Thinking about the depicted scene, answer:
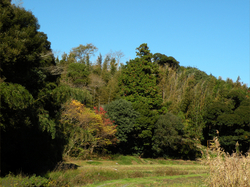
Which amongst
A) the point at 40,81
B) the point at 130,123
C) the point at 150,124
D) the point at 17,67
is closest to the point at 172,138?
the point at 150,124

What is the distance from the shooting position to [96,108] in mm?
31859

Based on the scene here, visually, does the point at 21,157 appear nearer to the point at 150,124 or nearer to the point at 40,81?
the point at 40,81

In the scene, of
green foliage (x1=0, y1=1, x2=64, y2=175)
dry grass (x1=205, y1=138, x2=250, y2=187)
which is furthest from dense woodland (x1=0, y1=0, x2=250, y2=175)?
dry grass (x1=205, y1=138, x2=250, y2=187)

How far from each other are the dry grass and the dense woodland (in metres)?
1.48

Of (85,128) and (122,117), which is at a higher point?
(122,117)

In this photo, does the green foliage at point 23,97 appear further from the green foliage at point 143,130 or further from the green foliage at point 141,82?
the green foliage at point 141,82

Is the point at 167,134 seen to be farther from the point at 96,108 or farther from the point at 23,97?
the point at 23,97

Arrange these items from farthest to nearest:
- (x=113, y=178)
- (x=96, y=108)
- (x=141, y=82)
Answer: (x=141, y=82)
(x=96, y=108)
(x=113, y=178)

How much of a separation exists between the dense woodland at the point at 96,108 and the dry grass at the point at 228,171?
148 centimetres

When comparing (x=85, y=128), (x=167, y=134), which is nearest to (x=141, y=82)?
(x=167, y=134)

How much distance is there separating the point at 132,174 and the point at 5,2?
1207 centimetres

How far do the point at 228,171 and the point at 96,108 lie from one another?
2600cm

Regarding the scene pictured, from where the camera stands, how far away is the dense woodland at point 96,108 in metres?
12.7

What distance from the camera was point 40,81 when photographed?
15945 mm
